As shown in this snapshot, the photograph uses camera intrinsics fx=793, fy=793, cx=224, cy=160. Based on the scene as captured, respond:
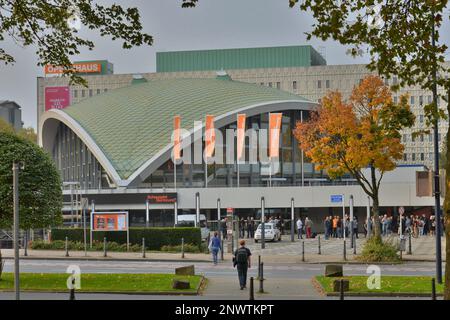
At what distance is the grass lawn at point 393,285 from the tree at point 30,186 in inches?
410

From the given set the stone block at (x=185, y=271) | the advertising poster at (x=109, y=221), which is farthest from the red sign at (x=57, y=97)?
the stone block at (x=185, y=271)

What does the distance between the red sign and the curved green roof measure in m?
34.8

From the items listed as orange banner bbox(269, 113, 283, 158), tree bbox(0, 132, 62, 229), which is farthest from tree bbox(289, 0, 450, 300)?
orange banner bbox(269, 113, 283, 158)

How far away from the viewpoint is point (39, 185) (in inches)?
1180

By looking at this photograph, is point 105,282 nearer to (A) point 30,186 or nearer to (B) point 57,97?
(A) point 30,186


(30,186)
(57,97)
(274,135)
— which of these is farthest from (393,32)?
(57,97)

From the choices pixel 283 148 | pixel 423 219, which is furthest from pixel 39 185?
pixel 283 148

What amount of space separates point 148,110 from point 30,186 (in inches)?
2174

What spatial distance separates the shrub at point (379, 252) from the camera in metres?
34.8

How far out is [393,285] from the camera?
23594 mm

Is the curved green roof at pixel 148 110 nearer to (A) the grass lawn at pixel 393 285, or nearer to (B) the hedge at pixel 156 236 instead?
(B) the hedge at pixel 156 236

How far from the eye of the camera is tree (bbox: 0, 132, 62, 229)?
88.8 feet

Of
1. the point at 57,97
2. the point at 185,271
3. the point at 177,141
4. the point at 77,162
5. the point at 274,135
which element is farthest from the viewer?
the point at 57,97

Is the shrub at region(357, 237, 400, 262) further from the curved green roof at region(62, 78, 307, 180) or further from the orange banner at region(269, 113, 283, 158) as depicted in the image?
the curved green roof at region(62, 78, 307, 180)
